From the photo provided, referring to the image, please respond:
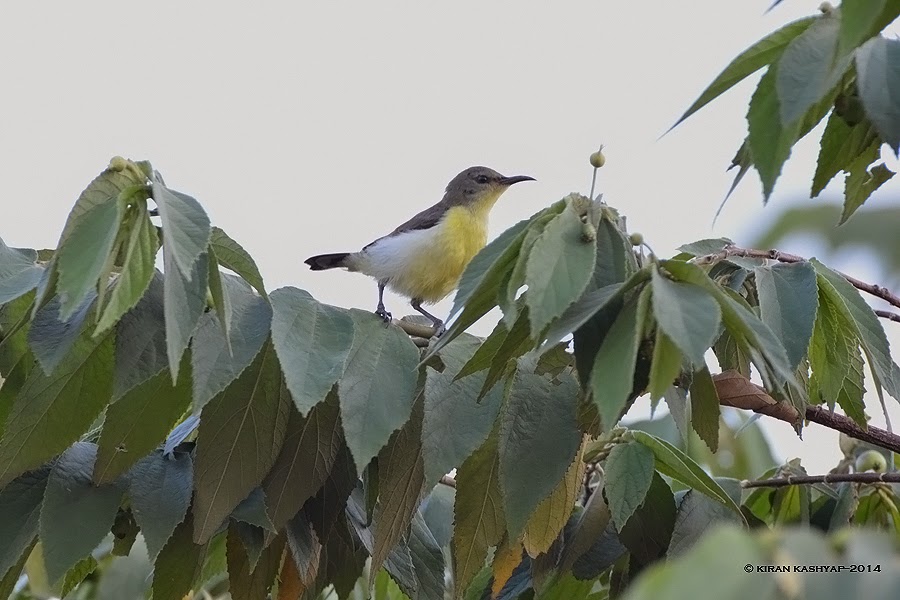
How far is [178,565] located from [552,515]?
822 mm

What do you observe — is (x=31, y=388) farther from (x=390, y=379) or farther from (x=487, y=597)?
(x=487, y=597)

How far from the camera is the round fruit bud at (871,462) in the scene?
2.97 meters

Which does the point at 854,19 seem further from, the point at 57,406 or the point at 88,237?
the point at 57,406

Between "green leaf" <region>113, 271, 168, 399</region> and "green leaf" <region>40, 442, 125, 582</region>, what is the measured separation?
28 centimetres

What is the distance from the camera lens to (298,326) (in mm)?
2172

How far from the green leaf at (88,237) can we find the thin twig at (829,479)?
63.5 inches

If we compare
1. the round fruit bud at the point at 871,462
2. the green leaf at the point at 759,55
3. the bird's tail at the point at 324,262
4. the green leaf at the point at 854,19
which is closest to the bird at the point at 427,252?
the bird's tail at the point at 324,262

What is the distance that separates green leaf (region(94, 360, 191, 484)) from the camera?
7.30 ft

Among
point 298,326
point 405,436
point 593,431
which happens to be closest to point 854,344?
point 593,431

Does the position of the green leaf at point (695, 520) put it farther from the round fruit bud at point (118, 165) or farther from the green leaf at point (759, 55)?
the round fruit bud at point (118, 165)

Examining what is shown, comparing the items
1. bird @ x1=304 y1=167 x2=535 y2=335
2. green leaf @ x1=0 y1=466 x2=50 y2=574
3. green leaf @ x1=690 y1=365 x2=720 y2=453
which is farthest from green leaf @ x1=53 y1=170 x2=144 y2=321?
bird @ x1=304 y1=167 x2=535 y2=335

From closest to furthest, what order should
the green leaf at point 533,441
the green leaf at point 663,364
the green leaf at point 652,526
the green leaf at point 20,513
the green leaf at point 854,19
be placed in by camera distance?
the green leaf at point 854,19 → the green leaf at point 663,364 → the green leaf at point 533,441 → the green leaf at point 20,513 → the green leaf at point 652,526

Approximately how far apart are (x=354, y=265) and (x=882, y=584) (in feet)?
19.3

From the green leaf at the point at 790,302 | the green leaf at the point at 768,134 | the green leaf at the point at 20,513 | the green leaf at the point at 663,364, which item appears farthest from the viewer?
the green leaf at the point at 20,513
